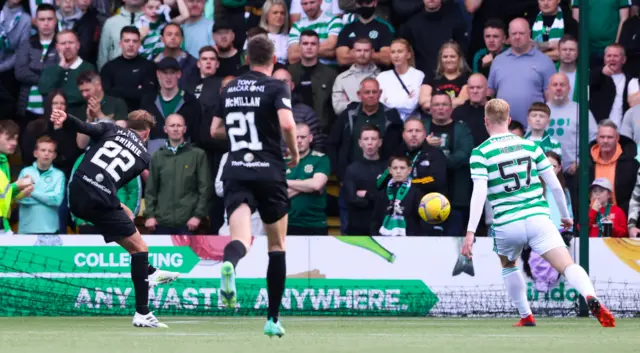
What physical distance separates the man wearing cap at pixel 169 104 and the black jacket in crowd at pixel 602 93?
5224 mm

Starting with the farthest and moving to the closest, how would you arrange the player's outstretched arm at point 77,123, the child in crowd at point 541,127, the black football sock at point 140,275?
the child in crowd at point 541,127, the black football sock at point 140,275, the player's outstretched arm at point 77,123

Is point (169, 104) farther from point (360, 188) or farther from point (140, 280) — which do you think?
point (140, 280)

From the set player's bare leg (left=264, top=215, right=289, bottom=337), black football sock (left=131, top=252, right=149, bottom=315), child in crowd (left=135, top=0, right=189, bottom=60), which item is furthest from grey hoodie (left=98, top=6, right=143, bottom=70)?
player's bare leg (left=264, top=215, right=289, bottom=337)

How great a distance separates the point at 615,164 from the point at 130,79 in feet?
21.9

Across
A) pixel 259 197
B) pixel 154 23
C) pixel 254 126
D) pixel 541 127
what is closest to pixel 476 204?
pixel 259 197

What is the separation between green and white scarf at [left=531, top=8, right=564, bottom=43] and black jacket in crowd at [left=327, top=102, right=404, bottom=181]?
7.86 feet

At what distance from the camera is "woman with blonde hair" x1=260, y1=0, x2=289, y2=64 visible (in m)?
18.1

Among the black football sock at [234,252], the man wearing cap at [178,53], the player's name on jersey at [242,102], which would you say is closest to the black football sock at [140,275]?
the black football sock at [234,252]

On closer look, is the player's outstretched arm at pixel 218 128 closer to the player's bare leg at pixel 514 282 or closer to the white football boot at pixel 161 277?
the white football boot at pixel 161 277

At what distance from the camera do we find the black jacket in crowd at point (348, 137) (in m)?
16.7

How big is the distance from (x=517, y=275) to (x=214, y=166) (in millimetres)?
6110

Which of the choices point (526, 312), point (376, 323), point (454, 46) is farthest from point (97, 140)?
point (454, 46)

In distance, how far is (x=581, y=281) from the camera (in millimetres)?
11000

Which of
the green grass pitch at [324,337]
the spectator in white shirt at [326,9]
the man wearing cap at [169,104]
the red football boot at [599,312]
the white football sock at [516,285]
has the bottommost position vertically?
the green grass pitch at [324,337]
